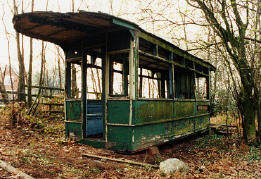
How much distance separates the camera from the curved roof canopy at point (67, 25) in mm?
5449

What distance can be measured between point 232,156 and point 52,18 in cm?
617

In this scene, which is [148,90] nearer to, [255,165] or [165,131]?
[165,131]

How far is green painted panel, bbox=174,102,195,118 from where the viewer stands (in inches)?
324

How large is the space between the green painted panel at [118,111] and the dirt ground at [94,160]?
2.83ft

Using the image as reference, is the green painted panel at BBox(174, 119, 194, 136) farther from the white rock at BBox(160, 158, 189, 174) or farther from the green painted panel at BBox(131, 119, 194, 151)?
the white rock at BBox(160, 158, 189, 174)

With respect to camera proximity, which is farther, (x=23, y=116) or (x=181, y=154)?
(x=23, y=116)

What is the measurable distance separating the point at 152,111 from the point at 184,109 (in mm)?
2587

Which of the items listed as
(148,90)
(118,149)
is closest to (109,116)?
(118,149)

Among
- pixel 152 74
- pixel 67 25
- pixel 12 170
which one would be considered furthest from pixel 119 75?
pixel 12 170

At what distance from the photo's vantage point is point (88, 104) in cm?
722

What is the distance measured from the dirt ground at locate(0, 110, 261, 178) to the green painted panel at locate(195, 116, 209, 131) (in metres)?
0.85

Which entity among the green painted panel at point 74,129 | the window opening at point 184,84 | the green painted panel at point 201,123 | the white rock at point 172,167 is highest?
the window opening at point 184,84

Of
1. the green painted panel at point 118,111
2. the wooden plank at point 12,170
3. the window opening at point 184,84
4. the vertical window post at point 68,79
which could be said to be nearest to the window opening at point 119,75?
the green painted panel at point 118,111

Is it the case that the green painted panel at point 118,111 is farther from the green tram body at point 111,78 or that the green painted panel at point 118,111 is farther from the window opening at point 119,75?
the window opening at point 119,75
